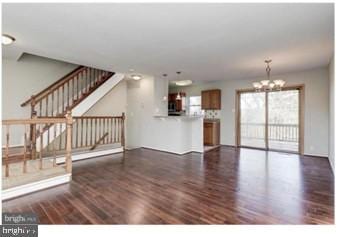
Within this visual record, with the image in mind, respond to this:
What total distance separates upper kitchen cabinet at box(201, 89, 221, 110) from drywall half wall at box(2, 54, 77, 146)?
520cm

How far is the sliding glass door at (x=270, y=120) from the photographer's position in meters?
6.17

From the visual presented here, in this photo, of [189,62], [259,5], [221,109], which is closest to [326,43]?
[259,5]

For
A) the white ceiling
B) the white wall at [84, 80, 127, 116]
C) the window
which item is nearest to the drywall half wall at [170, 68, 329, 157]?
the white ceiling

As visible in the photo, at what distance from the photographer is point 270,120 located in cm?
659

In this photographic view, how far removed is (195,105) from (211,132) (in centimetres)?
184

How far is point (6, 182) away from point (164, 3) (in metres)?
3.33

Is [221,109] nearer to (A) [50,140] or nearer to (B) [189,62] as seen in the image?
(B) [189,62]

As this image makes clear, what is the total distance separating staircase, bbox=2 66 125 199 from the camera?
10.5ft

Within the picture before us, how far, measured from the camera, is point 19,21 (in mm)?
2635

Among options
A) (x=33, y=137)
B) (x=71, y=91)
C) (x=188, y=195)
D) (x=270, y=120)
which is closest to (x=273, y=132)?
(x=270, y=120)

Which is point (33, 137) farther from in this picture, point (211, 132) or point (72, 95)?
point (211, 132)

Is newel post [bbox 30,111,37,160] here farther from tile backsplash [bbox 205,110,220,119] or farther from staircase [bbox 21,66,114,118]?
tile backsplash [bbox 205,110,220,119]

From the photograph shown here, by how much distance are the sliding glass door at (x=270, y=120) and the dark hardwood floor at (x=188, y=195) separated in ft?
5.72

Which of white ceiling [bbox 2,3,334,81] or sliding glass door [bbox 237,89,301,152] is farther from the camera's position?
sliding glass door [bbox 237,89,301,152]
